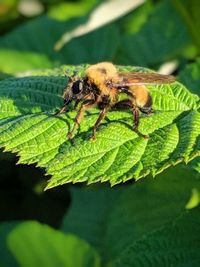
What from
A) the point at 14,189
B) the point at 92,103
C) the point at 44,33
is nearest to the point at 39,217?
the point at 14,189

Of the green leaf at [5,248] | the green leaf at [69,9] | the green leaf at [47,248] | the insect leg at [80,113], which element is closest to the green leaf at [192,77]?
the insect leg at [80,113]

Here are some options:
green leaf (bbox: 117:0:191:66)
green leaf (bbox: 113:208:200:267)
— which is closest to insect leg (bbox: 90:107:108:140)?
green leaf (bbox: 113:208:200:267)

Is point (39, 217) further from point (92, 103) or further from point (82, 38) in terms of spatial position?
point (92, 103)

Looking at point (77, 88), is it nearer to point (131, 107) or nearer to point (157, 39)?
point (131, 107)

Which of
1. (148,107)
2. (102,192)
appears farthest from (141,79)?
(102,192)

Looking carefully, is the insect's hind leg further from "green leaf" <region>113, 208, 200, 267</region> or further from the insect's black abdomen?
"green leaf" <region>113, 208, 200, 267</region>

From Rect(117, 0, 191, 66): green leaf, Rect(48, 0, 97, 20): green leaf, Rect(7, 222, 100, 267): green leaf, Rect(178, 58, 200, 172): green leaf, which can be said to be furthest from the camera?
Rect(48, 0, 97, 20): green leaf
